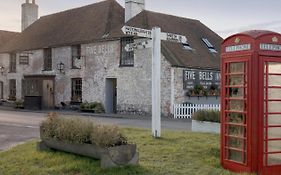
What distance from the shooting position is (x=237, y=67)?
7.61 m

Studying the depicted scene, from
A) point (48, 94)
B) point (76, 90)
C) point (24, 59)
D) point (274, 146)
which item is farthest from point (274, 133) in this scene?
point (24, 59)

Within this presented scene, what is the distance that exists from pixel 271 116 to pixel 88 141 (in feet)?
12.1

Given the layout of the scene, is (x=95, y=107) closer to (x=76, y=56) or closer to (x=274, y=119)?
(x=76, y=56)

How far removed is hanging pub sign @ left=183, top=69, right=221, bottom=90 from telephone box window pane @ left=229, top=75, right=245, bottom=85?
17.9 m

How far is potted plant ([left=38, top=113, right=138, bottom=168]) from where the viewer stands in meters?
7.81

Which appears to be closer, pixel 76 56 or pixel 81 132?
pixel 81 132

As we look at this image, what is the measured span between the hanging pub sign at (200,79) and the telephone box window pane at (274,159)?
18.2 m

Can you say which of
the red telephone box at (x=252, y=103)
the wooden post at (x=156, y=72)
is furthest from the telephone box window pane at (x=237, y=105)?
the wooden post at (x=156, y=72)

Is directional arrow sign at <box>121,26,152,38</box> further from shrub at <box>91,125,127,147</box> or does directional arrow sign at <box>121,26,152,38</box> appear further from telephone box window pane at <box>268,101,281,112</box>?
telephone box window pane at <box>268,101,281,112</box>

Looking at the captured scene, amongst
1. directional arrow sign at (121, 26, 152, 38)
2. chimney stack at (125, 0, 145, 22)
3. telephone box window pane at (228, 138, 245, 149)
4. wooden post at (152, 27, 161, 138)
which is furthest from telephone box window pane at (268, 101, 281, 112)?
chimney stack at (125, 0, 145, 22)

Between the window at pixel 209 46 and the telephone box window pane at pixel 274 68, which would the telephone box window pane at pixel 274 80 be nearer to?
the telephone box window pane at pixel 274 68

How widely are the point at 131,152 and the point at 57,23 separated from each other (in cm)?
3122

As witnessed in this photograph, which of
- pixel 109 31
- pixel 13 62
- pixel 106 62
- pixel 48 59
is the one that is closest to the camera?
pixel 106 62

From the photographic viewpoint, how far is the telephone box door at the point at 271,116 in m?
7.28
